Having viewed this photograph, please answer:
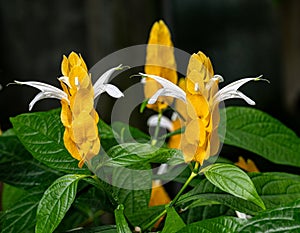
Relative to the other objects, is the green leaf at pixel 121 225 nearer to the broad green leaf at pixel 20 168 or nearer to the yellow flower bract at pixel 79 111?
the yellow flower bract at pixel 79 111

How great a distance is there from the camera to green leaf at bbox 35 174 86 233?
0.40 m

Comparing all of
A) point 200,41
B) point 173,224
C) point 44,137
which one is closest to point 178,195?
point 173,224

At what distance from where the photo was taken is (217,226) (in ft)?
1.24

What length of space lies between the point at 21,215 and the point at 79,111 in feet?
0.55

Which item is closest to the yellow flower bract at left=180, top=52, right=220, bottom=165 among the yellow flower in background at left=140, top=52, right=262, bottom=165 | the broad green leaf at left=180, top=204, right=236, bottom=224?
the yellow flower in background at left=140, top=52, right=262, bottom=165

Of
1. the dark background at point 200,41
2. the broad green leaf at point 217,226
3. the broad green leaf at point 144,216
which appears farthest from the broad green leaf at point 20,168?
the dark background at point 200,41

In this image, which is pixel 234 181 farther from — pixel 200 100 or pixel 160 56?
pixel 160 56

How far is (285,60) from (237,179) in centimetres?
174

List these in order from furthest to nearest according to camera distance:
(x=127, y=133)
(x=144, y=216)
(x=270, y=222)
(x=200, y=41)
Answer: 1. (x=200, y=41)
2. (x=127, y=133)
3. (x=144, y=216)
4. (x=270, y=222)

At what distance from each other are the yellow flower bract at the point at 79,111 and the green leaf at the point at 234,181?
83 millimetres

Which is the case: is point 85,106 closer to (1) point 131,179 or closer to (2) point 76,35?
(1) point 131,179

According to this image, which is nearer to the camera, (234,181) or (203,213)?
(234,181)

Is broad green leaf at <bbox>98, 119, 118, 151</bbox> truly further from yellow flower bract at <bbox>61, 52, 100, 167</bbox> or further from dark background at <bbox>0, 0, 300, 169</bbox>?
dark background at <bbox>0, 0, 300, 169</bbox>

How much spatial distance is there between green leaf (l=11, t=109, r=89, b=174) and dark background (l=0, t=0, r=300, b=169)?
1465 millimetres
